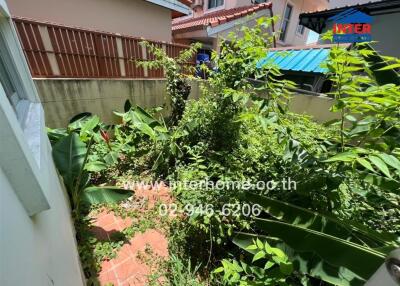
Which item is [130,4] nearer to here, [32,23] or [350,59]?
[32,23]

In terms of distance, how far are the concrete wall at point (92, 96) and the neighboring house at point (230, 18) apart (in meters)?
2.93

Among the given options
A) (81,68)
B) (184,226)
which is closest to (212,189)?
(184,226)

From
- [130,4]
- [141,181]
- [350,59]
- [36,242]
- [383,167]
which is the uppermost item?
[130,4]

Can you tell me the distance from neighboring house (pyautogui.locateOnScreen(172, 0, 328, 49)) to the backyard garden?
4059 mm

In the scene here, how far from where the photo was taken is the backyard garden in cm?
139

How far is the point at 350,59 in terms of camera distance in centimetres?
143

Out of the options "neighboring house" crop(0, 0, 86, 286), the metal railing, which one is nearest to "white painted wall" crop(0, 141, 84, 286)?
"neighboring house" crop(0, 0, 86, 286)

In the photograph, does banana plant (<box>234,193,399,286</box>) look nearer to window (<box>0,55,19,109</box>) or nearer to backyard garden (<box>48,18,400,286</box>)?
backyard garden (<box>48,18,400,286</box>)

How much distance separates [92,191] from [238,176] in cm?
200

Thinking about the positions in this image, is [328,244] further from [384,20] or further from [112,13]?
[384,20]

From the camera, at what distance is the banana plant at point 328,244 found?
119cm

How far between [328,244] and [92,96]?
4832mm

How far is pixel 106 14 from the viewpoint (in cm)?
567

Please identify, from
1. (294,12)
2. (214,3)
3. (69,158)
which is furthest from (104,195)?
(294,12)
